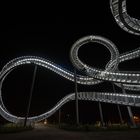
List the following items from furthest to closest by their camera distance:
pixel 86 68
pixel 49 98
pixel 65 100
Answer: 1. pixel 49 98
2. pixel 65 100
3. pixel 86 68

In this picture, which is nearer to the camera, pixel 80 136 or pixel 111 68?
pixel 80 136

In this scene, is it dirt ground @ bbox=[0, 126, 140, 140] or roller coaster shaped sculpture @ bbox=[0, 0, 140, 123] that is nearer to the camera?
dirt ground @ bbox=[0, 126, 140, 140]

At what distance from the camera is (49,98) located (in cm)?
6203

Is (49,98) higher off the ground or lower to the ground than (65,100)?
higher

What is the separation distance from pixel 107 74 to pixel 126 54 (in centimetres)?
834

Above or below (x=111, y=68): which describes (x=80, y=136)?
below

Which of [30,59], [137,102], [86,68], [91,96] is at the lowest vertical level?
[137,102]

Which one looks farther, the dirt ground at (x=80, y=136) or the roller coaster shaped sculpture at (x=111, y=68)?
the roller coaster shaped sculpture at (x=111, y=68)

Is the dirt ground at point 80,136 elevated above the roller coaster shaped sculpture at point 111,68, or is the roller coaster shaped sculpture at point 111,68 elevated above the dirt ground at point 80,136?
the roller coaster shaped sculpture at point 111,68

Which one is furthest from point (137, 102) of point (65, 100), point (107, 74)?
point (65, 100)

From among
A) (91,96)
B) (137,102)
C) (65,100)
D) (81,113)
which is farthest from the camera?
(81,113)

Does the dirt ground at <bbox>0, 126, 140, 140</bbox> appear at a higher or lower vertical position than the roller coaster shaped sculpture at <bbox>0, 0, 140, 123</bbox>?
lower

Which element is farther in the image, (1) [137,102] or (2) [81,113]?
(2) [81,113]

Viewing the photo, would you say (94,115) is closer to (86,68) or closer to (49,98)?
(49,98)
